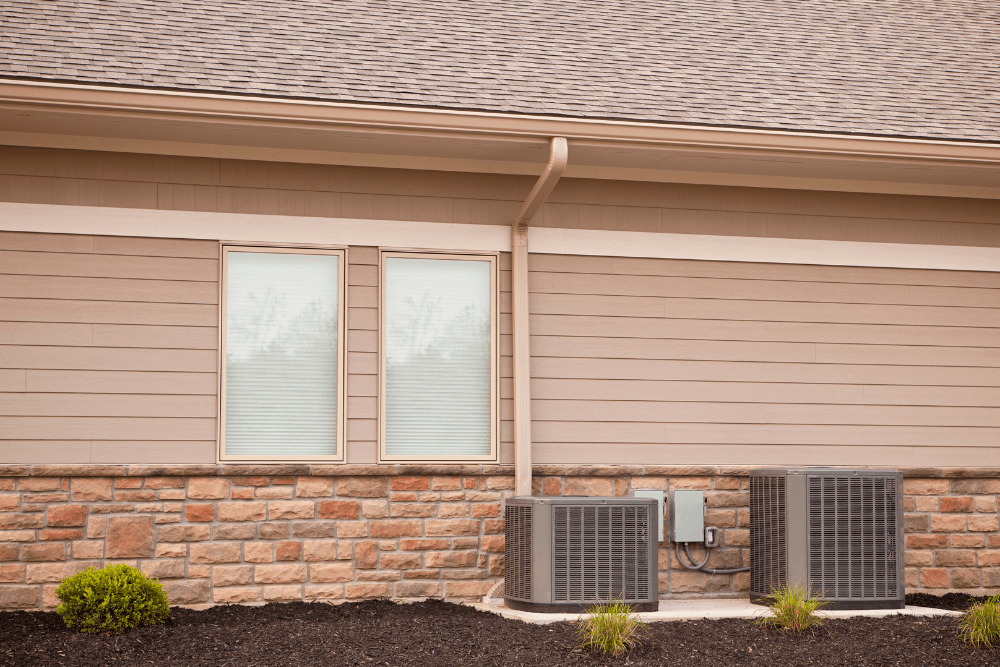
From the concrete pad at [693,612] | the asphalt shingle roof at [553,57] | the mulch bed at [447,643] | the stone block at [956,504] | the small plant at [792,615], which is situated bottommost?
the concrete pad at [693,612]

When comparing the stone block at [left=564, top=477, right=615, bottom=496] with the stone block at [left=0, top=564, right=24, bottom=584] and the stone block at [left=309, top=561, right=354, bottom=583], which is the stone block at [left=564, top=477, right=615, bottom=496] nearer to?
the stone block at [left=309, top=561, right=354, bottom=583]

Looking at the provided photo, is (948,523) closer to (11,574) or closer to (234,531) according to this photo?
(234,531)

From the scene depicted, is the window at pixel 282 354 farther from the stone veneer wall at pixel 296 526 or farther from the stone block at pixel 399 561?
the stone block at pixel 399 561

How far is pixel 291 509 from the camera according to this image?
257 inches

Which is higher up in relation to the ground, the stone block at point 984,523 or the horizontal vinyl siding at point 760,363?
the horizontal vinyl siding at point 760,363

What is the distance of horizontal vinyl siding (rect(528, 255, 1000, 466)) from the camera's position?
7012 mm

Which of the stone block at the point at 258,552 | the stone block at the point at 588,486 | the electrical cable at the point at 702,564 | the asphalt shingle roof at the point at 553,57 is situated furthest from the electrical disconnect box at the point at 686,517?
the stone block at the point at 258,552

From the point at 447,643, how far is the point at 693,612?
174cm

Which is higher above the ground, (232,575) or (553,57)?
(553,57)

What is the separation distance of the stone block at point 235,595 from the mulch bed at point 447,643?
40 cm

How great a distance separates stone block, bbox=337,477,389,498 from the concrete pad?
0.95 m

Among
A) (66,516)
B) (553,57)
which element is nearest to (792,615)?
(553,57)

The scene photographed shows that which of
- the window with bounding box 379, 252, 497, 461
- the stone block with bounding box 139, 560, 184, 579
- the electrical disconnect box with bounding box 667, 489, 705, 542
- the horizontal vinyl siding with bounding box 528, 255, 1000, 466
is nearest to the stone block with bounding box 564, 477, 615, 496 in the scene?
the horizontal vinyl siding with bounding box 528, 255, 1000, 466

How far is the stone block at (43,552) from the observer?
20.3 feet
